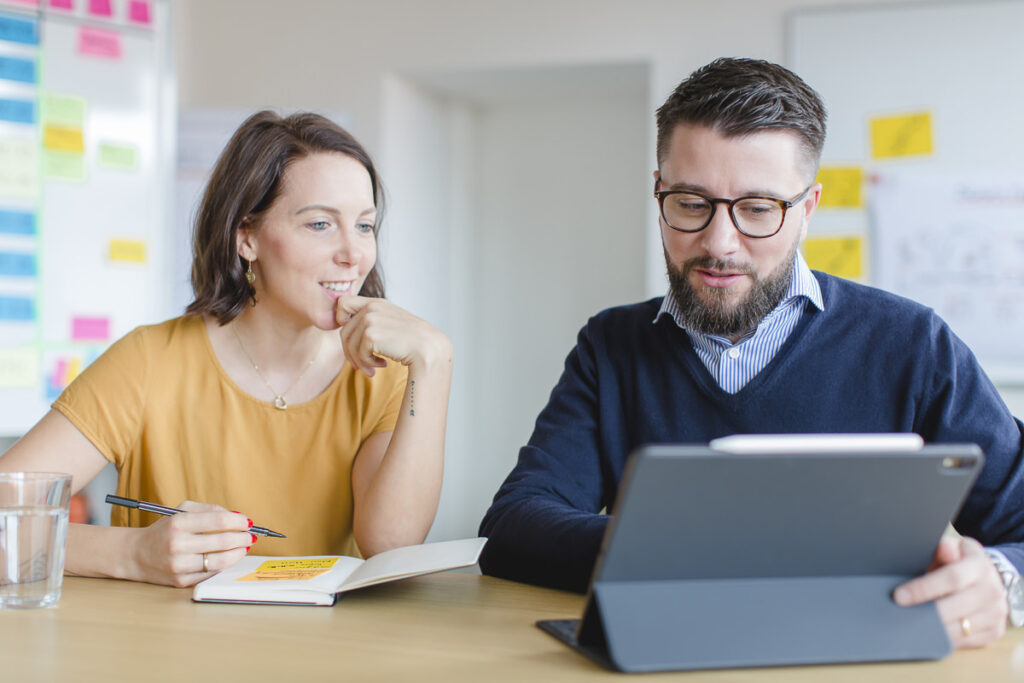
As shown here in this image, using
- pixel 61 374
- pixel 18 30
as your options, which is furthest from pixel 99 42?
pixel 61 374

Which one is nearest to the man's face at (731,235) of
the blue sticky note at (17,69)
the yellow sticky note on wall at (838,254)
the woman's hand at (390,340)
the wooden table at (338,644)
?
the woman's hand at (390,340)

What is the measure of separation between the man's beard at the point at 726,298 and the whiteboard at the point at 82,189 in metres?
2.12

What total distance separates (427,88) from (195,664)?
321 centimetres

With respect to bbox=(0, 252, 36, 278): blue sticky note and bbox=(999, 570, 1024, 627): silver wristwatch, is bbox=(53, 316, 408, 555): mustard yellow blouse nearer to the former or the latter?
bbox=(999, 570, 1024, 627): silver wristwatch

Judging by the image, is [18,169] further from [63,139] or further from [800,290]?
[800,290]

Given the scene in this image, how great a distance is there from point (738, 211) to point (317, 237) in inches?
26.9

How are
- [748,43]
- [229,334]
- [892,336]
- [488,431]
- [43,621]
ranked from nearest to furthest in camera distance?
1. [43,621]
2. [892,336]
3. [229,334]
4. [748,43]
5. [488,431]

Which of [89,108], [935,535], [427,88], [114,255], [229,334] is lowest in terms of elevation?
[935,535]

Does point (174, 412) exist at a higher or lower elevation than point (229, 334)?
lower

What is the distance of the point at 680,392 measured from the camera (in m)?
1.44

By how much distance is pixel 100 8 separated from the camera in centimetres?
297

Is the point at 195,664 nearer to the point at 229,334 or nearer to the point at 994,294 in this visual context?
the point at 229,334

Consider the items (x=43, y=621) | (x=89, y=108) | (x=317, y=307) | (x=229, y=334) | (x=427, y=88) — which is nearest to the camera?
(x=43, y=621)

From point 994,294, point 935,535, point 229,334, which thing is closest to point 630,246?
point 994,294
